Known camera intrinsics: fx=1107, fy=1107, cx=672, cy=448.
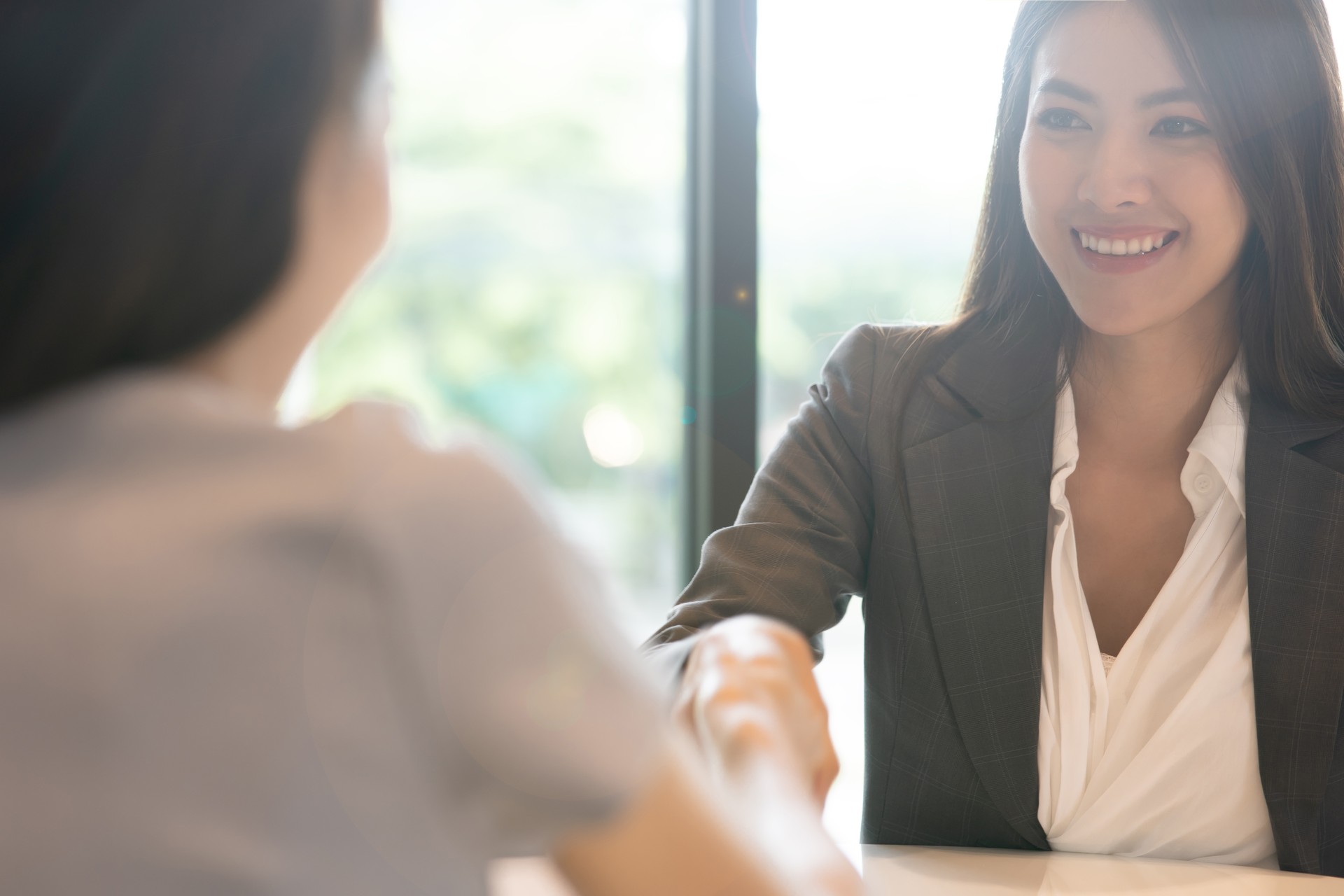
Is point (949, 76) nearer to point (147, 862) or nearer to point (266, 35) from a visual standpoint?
point (266, 35)

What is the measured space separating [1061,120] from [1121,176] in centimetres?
13

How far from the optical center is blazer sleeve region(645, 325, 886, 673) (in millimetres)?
1323

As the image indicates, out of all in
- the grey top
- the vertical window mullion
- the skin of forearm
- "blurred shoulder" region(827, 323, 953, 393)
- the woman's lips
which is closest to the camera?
the grey top

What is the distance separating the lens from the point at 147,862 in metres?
0.45

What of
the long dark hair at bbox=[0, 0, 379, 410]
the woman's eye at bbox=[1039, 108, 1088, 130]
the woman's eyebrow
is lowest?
the long dark hair at bbox=[0, 0, 379, 410]

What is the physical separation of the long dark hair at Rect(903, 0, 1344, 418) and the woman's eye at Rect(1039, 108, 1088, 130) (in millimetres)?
80

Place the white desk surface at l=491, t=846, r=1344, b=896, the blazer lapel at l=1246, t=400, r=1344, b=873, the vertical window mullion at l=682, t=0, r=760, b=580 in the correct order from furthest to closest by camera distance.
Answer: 1. the vertical window mullion at l=682, t=0, r=760, b=580
2. the blazer lapel at l=1246, t=400, r=1344, b=873
3. the white desk surface at l=491, t=846, r=1344, b=896

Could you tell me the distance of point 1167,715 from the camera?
1341 millimetres

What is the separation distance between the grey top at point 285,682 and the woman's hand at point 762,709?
0.29m

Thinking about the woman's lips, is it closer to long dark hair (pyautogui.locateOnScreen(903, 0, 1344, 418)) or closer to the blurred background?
long dark hair (pyautogui.locateOnScreen(903, 0, 1344, 418))

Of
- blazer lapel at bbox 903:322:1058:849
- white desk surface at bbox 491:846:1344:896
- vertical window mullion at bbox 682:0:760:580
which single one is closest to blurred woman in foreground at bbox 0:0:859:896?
white desk surface at bbox 491:846:1344:896

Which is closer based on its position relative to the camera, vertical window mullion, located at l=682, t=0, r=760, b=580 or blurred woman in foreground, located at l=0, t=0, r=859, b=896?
blurred woman in foreground, located at l=0, t=0, r=859, b=896

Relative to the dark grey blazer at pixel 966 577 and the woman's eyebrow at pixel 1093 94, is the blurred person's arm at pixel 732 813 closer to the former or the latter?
the dark grey blazer at pixel 966 577

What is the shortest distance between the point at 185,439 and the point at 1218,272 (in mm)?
1341
